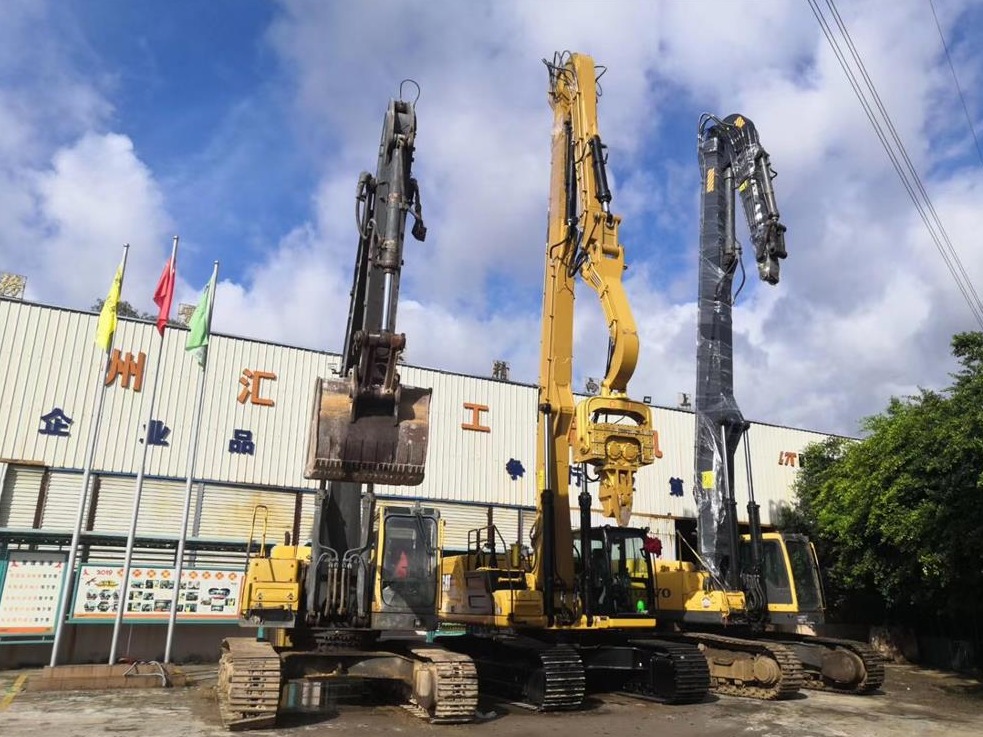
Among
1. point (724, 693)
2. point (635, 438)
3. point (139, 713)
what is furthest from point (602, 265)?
point (139, 713)

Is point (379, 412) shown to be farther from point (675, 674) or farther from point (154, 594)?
point (154, 594)

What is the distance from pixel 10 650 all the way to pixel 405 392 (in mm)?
12748

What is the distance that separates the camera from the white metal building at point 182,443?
18.4m

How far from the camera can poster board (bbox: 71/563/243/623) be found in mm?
16109

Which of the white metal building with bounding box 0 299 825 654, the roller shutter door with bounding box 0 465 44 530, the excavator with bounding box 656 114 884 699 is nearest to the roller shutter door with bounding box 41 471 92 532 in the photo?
the white metal building with bounding box 0 299 825 654

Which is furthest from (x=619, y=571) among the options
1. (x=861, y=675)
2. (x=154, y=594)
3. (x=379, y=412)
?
(x=154, y=594)

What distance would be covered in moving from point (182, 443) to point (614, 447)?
12.9 m

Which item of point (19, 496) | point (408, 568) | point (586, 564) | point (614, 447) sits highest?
point (614, 447)

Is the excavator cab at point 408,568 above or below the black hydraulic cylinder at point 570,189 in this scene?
below

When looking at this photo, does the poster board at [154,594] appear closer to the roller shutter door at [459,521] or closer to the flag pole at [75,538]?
the flag pole at [75,538]

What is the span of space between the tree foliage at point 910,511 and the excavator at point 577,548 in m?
6.13

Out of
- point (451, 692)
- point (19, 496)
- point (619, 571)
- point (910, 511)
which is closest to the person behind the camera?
point (451, 692)

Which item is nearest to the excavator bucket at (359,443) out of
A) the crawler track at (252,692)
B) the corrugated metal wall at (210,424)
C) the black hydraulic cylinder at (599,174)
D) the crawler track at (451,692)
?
the crawler track at (252,692)

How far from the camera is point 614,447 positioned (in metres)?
12.2
